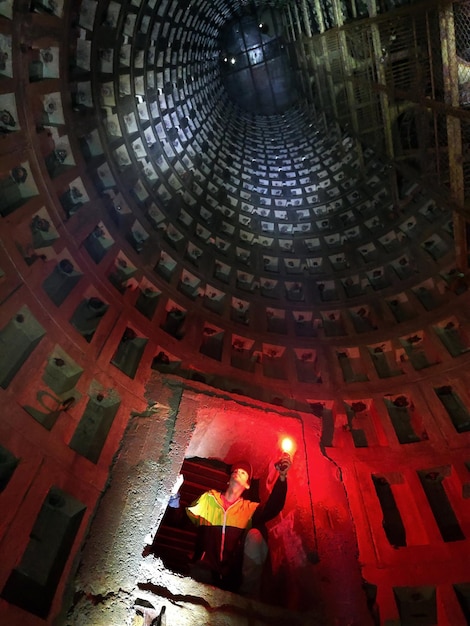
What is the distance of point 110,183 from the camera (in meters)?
11.6

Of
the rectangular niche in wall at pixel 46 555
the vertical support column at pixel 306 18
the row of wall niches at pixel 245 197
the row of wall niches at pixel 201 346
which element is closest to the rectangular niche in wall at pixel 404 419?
the row of wall niches at pixel 201 346

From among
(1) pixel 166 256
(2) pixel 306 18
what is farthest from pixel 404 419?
(2) pixel 306 18

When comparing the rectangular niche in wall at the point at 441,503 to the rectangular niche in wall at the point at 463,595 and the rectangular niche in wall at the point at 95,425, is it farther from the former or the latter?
the rectangular niche in wall at the point at 95,425

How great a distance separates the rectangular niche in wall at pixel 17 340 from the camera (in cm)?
740

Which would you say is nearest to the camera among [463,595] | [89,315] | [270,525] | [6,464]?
[6,464]

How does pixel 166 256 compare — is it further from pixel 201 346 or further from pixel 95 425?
pixel 95 425

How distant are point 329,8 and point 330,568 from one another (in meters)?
20.5

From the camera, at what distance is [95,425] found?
26.9 ft

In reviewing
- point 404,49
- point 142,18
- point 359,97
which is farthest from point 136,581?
point 359,97

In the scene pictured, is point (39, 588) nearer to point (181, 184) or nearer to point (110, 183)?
point (110, 183)

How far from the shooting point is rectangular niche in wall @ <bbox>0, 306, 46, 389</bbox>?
291 inches

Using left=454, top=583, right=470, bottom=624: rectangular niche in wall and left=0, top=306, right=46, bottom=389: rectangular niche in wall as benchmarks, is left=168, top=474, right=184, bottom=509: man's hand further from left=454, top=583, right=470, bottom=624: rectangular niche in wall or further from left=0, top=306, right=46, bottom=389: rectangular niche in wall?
left=454, top=583, right=470, bottom=624: rectangular niche in wall

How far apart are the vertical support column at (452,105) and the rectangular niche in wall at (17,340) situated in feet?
36.4

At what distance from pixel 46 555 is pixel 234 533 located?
3.65 meters
